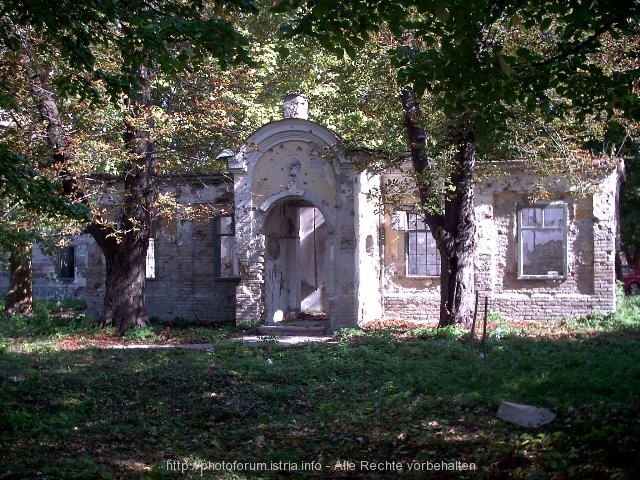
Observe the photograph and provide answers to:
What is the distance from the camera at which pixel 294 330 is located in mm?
18219

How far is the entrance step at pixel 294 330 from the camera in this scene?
59.2 ft

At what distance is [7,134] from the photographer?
13719 millimetres

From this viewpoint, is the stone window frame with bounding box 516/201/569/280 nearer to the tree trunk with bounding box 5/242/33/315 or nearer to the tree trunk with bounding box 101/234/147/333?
the tree trunk with bounding box 101/234/147/333

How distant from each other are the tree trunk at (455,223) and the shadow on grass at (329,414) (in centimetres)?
318

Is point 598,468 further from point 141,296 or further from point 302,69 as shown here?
point 302,69

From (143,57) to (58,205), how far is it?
2.14 metres

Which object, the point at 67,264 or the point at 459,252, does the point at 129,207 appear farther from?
the point at 67,264

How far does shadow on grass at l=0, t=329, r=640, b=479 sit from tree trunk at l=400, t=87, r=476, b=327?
10.4 ft

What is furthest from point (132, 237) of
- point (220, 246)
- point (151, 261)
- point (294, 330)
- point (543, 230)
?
point (543, 230)

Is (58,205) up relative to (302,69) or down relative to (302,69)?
down

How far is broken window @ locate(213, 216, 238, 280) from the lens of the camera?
21.1 meters

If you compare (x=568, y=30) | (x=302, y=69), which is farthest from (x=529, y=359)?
(x=302, y=69)

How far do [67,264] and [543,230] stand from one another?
799 inches

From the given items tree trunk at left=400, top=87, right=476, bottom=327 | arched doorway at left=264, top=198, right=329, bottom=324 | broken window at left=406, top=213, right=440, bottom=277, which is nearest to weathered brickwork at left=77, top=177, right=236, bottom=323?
arched doorway at left=264, top=198, right=329, bottom=324
